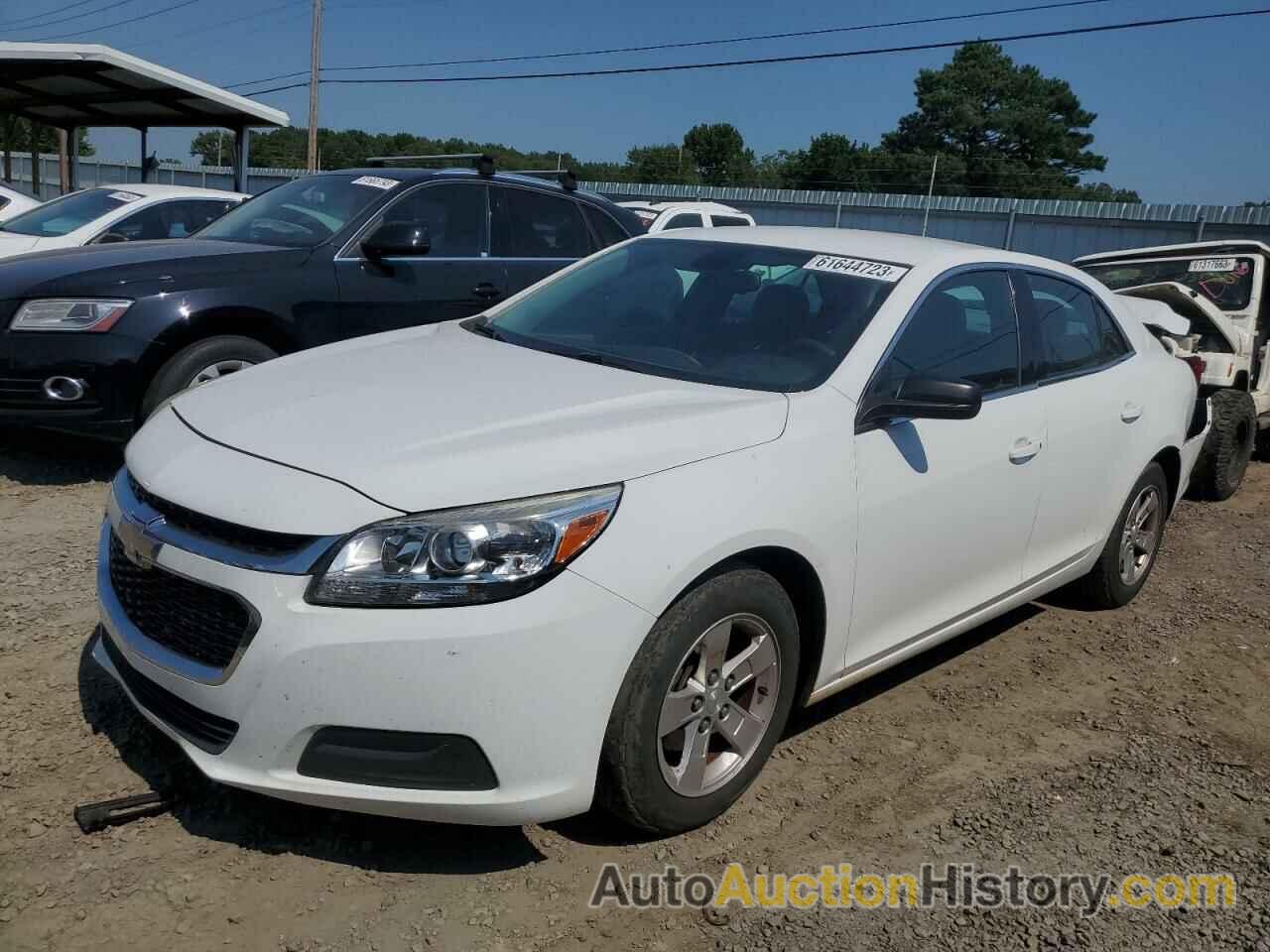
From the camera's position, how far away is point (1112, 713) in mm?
4055

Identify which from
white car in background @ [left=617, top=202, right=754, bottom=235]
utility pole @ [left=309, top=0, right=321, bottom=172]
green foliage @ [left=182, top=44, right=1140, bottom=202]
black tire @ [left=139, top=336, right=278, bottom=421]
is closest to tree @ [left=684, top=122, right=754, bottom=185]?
green foliage @ [left=182, top=44, right=1140, bottom=202]

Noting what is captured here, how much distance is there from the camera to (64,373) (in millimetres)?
5242

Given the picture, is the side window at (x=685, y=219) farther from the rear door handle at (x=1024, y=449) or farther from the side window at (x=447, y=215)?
the rear door handle at (x=1024, y=449)

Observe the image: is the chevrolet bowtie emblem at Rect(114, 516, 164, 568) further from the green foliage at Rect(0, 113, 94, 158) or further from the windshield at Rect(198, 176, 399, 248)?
the green foliage at Rect(0, 113, 94, 158)

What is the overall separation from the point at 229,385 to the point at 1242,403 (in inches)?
278

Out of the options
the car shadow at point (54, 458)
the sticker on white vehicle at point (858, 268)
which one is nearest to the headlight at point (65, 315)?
the car shadow at point (54, 458)

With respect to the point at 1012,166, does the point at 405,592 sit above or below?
below

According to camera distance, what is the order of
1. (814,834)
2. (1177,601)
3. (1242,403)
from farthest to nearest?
(1242,403), (1177,601), (814,834)

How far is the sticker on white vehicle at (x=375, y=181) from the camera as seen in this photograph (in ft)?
21.2

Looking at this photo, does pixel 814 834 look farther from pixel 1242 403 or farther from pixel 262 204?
pixel 1242 403

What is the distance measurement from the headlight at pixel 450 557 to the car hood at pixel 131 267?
362 centimetres

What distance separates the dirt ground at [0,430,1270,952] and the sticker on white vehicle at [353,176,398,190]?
2.89 metres

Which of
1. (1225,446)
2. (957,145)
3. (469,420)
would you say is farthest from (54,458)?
(957,145)

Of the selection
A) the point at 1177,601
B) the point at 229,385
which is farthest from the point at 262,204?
the point at 1177,601
